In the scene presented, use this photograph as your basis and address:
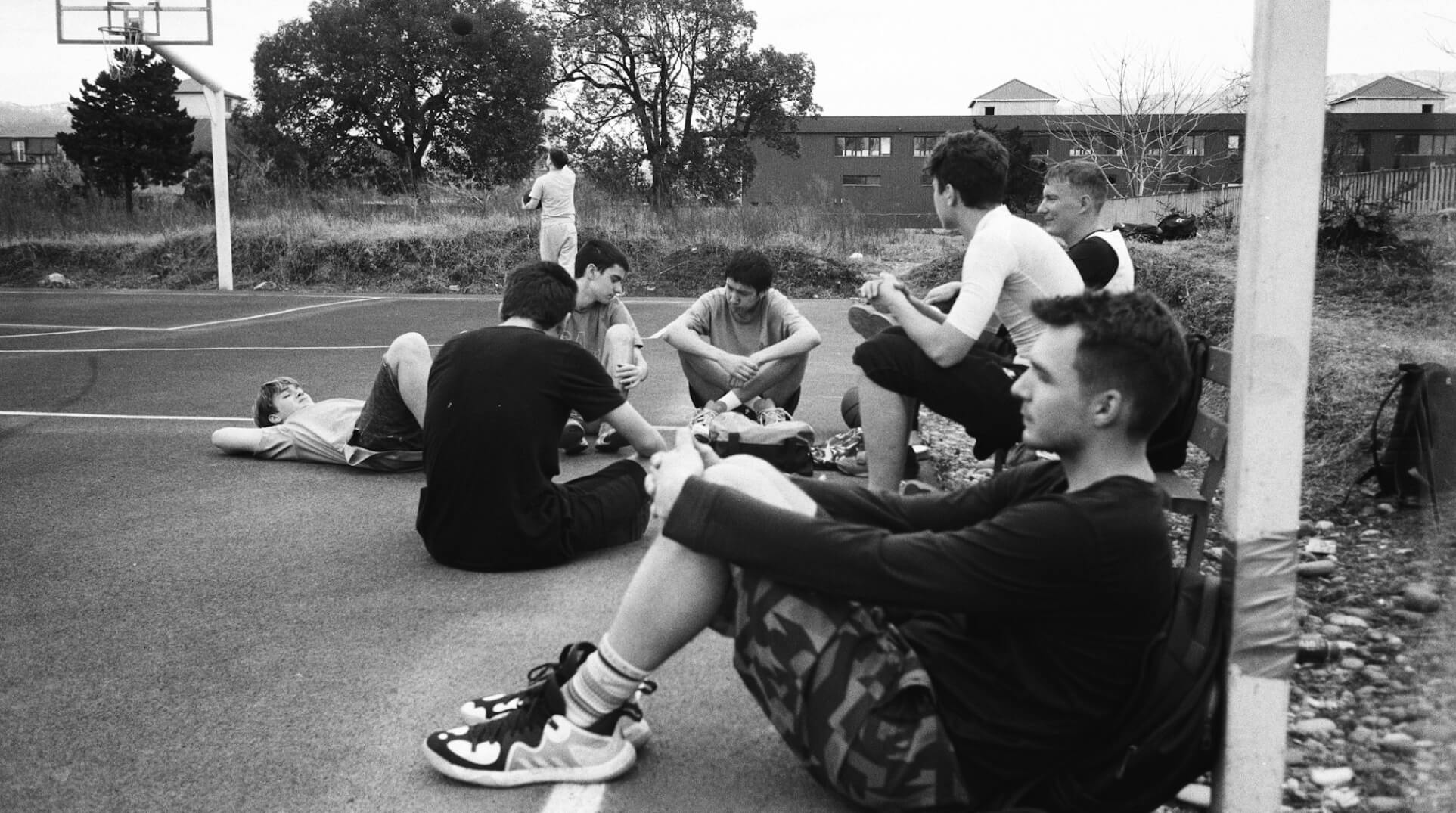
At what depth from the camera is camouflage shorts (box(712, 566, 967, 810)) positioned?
2604 mm

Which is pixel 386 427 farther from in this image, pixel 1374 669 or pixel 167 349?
pixel 167 349

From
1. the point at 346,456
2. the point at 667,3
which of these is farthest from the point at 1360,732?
Answer: the point at 667,3

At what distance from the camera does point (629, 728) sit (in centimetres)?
330

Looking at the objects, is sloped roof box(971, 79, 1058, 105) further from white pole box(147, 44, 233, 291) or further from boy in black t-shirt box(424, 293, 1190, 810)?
boy in black t-shirt box(424, 293, 1190, 810)

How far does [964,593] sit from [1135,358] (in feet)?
2.00

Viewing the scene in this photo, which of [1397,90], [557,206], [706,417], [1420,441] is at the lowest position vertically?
[706,417]

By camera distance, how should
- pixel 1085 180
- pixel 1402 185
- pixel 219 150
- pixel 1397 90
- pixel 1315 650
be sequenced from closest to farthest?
pixel 1315 650 < pixel 1085 180 < pixel 1397 90 < pixel 1402 185 < pixel 219 150

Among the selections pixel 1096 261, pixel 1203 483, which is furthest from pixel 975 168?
pixel 1203 483

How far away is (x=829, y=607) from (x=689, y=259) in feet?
76.7

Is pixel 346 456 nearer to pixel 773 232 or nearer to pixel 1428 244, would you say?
pixel 1428 244

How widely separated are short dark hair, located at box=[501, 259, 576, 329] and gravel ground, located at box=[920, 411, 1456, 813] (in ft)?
9.61

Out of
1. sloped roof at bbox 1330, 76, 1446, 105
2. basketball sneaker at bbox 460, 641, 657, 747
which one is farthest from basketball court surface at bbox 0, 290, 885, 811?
sloped roof at bbox 1330, 76, 1446, 105

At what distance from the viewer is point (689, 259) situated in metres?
25.8

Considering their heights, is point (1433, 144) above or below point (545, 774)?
above
